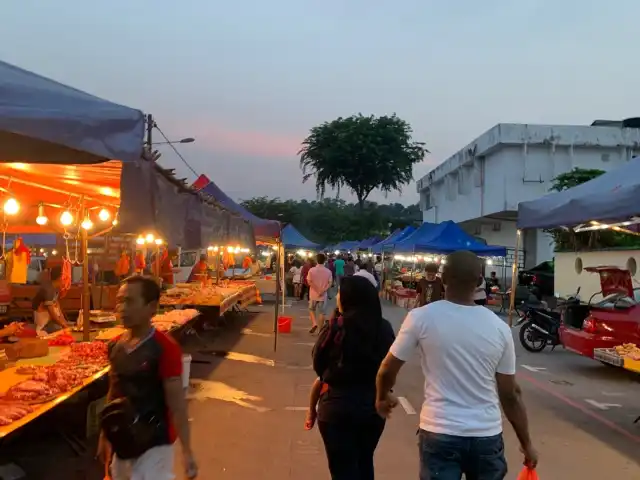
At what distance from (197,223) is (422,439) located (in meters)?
5.47

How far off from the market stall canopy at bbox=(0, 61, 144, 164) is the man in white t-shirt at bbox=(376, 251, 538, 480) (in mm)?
1851

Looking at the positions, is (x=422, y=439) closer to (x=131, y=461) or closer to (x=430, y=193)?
(x=131, y=461)

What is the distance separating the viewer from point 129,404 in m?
3.18

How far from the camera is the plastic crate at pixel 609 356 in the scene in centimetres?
786

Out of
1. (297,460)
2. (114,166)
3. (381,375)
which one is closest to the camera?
(381,375)

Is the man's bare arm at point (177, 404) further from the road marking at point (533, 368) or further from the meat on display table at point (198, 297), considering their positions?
the meat on display table at point (198, 297)

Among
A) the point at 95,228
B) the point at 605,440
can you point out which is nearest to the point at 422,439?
the point at 605,440

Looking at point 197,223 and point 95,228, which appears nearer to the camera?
point 197,223

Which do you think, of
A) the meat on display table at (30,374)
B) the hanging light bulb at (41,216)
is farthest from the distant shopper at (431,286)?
the hanging light bulb at (41,216)

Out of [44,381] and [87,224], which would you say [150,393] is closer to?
[44,381]

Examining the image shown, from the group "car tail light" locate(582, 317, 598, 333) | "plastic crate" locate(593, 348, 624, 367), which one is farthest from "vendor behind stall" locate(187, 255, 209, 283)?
"plastic crate" locate(593, 348, 624, 367)

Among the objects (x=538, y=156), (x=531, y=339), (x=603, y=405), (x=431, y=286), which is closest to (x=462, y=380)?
(x=603, y=405)

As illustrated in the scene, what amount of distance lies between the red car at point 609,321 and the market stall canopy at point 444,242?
900 centimetres

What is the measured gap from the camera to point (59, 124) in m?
3.21
